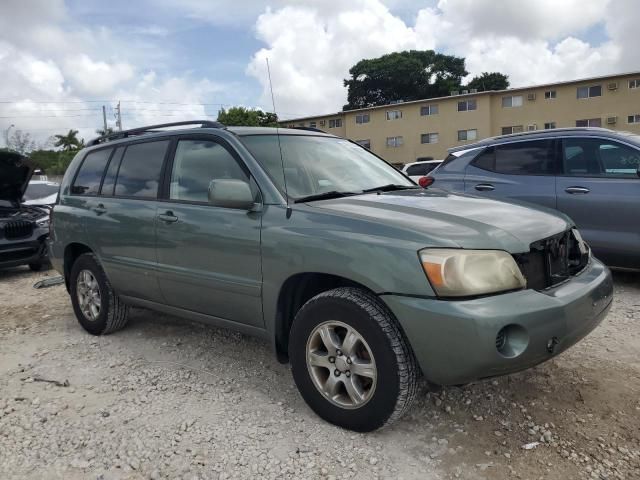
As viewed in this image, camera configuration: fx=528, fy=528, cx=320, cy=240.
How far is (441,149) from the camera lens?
37.9 meters

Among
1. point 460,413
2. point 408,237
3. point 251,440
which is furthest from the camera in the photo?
point 460,413

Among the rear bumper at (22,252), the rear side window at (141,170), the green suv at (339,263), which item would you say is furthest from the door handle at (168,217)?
the rear bumper at (22,252)

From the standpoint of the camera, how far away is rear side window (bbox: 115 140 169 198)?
389 centimetres

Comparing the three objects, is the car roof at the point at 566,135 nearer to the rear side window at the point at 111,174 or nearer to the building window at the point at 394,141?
the rear side window at the point at 111,174

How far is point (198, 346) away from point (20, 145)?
57058 mm

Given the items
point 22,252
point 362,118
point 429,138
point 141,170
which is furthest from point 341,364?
point 362,118

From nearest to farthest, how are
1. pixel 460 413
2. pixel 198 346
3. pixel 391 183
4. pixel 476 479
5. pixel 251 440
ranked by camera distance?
pixel 476 479 → pixel 251 440 → pixel 460 413 → pixel 391 183 → pixel 198 346

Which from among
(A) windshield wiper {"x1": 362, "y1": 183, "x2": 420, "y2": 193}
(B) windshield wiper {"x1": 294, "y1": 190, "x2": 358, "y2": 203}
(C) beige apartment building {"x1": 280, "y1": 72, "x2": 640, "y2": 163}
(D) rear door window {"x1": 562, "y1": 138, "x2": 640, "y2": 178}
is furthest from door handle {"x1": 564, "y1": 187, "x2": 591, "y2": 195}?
(C) beige apartment building {"x1": 280, "y1": 72, "x2": 640, "y2": 163}

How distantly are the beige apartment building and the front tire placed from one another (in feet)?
84.4

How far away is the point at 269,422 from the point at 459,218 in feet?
4.98

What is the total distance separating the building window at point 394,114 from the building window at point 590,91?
12074 mm

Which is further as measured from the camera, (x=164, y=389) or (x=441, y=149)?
(x=441, y=149)

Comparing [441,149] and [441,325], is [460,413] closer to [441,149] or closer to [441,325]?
[441,325]

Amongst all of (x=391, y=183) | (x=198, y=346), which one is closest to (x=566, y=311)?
(x=391, y=183)
